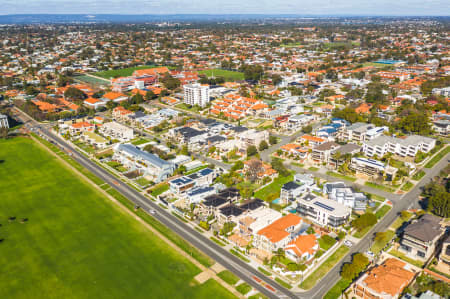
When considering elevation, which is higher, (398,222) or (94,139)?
(94,139)

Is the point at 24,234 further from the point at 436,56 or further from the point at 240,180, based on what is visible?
the point at 436,56

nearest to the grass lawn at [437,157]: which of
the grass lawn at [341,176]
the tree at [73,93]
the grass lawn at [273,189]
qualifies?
the grass lawn at [341,176]

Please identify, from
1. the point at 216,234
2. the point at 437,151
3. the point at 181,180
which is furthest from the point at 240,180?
the point at 437,151

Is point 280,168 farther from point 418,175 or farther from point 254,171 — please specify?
point 418,175

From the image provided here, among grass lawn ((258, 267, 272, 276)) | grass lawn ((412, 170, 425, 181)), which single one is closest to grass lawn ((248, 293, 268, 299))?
grass lawn ((258, 267, 272, 276))

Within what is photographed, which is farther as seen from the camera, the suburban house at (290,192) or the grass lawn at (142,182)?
the grass lawn at (142,182)

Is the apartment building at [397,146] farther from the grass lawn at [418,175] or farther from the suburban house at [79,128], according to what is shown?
the suburban house at [79,128]

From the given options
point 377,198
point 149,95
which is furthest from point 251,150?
point 149,95
